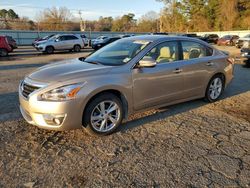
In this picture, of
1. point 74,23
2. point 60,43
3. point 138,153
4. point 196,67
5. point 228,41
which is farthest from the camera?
point 74,23

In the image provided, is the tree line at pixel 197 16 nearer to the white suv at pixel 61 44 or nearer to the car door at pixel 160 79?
the white suv at pixel 61 44

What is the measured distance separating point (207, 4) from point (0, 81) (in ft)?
207

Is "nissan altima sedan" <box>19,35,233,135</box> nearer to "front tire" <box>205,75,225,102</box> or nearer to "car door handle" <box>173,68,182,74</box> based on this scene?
"car door handle" <box>173,68,182,74</box>

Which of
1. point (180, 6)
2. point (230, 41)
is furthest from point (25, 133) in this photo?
point (180, 6)

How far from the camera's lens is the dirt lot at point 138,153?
115 inches

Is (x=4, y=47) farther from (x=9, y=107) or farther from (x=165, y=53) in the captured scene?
(x=165, y=53)

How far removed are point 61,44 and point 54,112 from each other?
19.4 metres

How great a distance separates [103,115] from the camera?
157 inches

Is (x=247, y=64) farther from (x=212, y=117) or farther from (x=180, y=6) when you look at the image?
(x=180, y=6)

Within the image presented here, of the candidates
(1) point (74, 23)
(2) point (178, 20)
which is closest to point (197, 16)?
(2) point (178, 20)

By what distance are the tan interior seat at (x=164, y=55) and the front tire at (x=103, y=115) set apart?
1248mm

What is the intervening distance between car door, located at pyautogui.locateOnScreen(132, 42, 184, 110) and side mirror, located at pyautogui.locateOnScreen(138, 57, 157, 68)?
77 mm

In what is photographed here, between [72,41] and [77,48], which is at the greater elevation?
[72,41]

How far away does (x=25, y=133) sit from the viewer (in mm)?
4102
